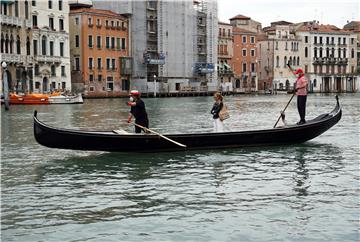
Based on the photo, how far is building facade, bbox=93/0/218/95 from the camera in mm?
53812

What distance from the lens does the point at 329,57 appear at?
78.4 m

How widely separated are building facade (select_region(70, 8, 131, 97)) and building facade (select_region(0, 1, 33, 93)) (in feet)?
19.7

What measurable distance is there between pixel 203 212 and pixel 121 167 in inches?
129

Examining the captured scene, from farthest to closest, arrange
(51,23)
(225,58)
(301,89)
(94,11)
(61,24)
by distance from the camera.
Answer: (225,58)
(94,11)
(61,24)
(51,23)
(301,89)

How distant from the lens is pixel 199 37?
6038 cm

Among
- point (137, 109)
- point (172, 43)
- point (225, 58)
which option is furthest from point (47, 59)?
point (137, 109)

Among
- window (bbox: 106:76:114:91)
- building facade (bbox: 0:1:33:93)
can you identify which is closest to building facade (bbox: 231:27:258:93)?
window (bbox: 106:76:114:91)

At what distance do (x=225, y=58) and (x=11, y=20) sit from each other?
29.9 meters

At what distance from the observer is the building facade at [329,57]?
7575cm

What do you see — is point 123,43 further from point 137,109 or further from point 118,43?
point 137,109

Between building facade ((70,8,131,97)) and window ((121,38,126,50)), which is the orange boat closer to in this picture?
building facade ((70,8,131,97))

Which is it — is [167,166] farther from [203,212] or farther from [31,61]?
[31,61]

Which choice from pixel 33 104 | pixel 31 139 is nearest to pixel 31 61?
pixel 33 104

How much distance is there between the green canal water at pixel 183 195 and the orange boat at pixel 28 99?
84.8 feet
